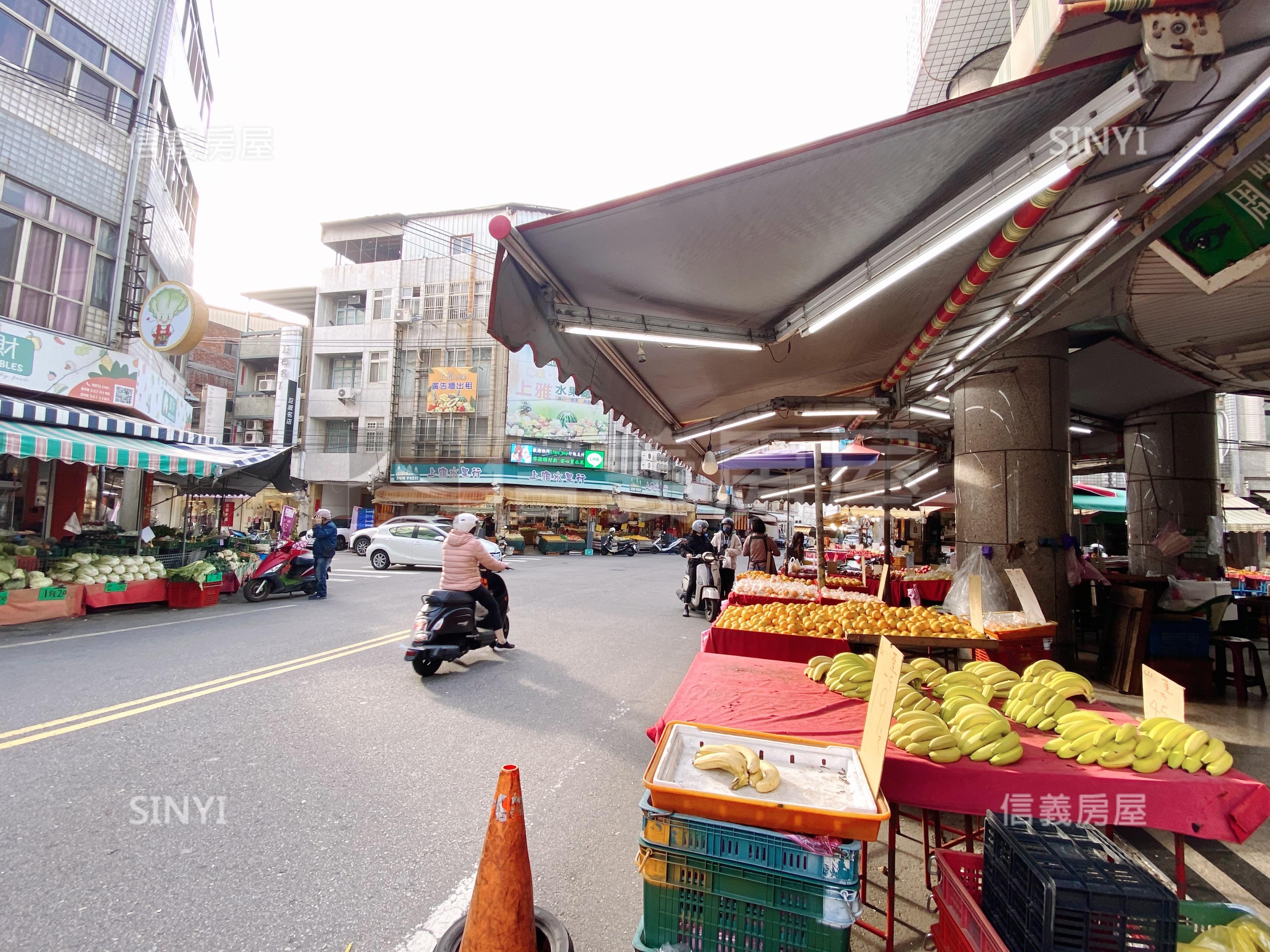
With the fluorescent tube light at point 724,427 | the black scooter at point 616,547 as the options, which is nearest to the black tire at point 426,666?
the fluorescent tube light at point 724,427

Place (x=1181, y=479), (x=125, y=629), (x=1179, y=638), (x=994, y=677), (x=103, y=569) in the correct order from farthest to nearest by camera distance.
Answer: (x=103, y=569)
(x=1181, y=479)
(x=125, y=629)
(x=1179, y=638)
(x=994, y=677)

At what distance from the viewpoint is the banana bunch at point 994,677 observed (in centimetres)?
349

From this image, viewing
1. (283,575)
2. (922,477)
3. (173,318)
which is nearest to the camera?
(283,575)

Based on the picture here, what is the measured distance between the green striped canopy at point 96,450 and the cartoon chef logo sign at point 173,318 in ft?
6.88

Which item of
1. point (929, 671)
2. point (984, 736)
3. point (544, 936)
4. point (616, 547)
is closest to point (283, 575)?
point (544, 936)

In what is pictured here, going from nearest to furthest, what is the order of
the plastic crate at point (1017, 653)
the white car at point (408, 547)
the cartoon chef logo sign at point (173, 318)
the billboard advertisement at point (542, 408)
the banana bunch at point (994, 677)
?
1. the banana bunch at point (994, 677)
2. the plastic crate at point (1017, 653)
3. the cartoon chef logo sign at point (173, 318)
4. the white car at point (408, 547)
5. the billboard advertisement at point (542, 408)

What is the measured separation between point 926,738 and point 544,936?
1.78 meters

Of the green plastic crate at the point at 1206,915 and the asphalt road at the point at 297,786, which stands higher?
the green plastic crate at the point at 1206,915

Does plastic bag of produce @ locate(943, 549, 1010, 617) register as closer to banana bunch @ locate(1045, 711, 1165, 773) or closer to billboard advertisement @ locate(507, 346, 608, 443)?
banana bunch @ locate(1045, 711, 1165, 773)

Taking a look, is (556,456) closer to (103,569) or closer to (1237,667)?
(103,569)

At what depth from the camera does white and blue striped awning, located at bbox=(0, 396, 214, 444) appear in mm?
9500

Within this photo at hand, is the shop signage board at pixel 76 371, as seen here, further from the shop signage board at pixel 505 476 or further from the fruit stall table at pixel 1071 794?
the shop signage board at pixel 505 476

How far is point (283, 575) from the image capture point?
1183 centimetres

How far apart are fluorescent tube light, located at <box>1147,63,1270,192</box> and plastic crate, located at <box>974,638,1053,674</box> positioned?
3481mm
